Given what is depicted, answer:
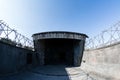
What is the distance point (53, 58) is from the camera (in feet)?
91.6

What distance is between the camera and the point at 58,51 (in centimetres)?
2819

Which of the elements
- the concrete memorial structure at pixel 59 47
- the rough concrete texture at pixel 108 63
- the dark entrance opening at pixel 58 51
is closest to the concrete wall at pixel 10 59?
the concrete memorial structure at pixel 59 47

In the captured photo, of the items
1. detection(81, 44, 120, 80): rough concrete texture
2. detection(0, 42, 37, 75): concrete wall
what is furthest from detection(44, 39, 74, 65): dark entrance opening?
detection(81, 44, 120, 80): rough concrete texture

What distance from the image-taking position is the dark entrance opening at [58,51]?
27.1 metres

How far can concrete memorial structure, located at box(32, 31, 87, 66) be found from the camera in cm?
2250

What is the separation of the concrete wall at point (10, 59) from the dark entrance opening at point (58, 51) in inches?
422

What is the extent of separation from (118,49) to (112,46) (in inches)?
38.2

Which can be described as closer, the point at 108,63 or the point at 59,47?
the point at 108,63

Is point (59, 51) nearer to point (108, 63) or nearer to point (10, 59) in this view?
point (10, 59)

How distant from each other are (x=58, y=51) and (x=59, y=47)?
30.5 inches

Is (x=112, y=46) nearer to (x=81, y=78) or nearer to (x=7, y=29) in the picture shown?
(x=81, y=78)

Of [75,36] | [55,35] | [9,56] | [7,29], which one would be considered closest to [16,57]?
[9,56]

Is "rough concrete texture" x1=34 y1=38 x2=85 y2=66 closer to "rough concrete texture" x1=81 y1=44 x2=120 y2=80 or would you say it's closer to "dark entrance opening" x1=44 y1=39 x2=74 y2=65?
"dark entrance opening" x1=44 y1=39 x2=74 y2=65

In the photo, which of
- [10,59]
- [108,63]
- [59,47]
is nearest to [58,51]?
[59,47]
